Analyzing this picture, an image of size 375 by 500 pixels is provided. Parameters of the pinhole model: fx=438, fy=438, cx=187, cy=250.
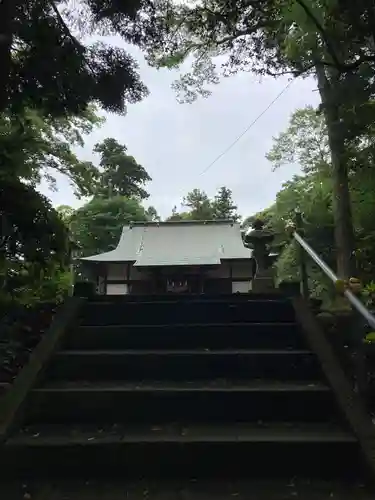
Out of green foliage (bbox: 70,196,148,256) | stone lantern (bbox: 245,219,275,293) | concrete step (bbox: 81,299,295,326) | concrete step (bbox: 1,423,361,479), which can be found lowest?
concrete step (bbox: 1,423,361,479)

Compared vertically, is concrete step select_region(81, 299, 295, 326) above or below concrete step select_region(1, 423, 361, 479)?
above

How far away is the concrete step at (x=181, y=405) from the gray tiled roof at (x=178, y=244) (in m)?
11.2

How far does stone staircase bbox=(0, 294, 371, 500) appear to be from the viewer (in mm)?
2119

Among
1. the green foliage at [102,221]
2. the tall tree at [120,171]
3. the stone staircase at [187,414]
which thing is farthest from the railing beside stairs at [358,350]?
the tall tree at [120,171]

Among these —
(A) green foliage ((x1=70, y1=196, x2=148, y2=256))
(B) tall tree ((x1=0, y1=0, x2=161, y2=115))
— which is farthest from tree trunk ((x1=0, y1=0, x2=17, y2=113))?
(A) green foliage ((x1=70, y1=196, x2=148, y2=256))

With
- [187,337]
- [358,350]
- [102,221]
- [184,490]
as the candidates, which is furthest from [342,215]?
[102,221]

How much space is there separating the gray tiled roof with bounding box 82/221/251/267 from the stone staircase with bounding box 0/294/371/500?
1060 cm

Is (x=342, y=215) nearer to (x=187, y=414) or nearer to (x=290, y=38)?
(x=290, y=38)

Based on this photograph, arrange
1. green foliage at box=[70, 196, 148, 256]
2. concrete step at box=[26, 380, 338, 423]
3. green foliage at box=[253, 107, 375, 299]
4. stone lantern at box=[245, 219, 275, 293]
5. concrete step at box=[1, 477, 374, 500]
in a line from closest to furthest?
concrete step at box=[1, 477, 374, 500]
concrete step at box=[26, 380, 338, 423]
stone lantern at box=[245, 219, 275, 293]
green foliage at box=[253, 107, 375, 299]
green foliage at box=[70, 196, 148, 256]

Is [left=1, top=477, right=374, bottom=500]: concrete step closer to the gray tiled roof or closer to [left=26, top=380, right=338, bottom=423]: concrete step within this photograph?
[left=26, top=380, right=338, bottom=423]: concrete step

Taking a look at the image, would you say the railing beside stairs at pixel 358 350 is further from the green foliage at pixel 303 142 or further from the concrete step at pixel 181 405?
the green foliage at pixel 303 142

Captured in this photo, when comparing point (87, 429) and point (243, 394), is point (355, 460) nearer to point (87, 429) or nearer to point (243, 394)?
point (243, 394)

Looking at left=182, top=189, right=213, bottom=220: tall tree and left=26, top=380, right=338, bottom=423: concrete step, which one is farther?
left=182, top=189, right=213, bottom=220: tall tree

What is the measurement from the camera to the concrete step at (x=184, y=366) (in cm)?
281
